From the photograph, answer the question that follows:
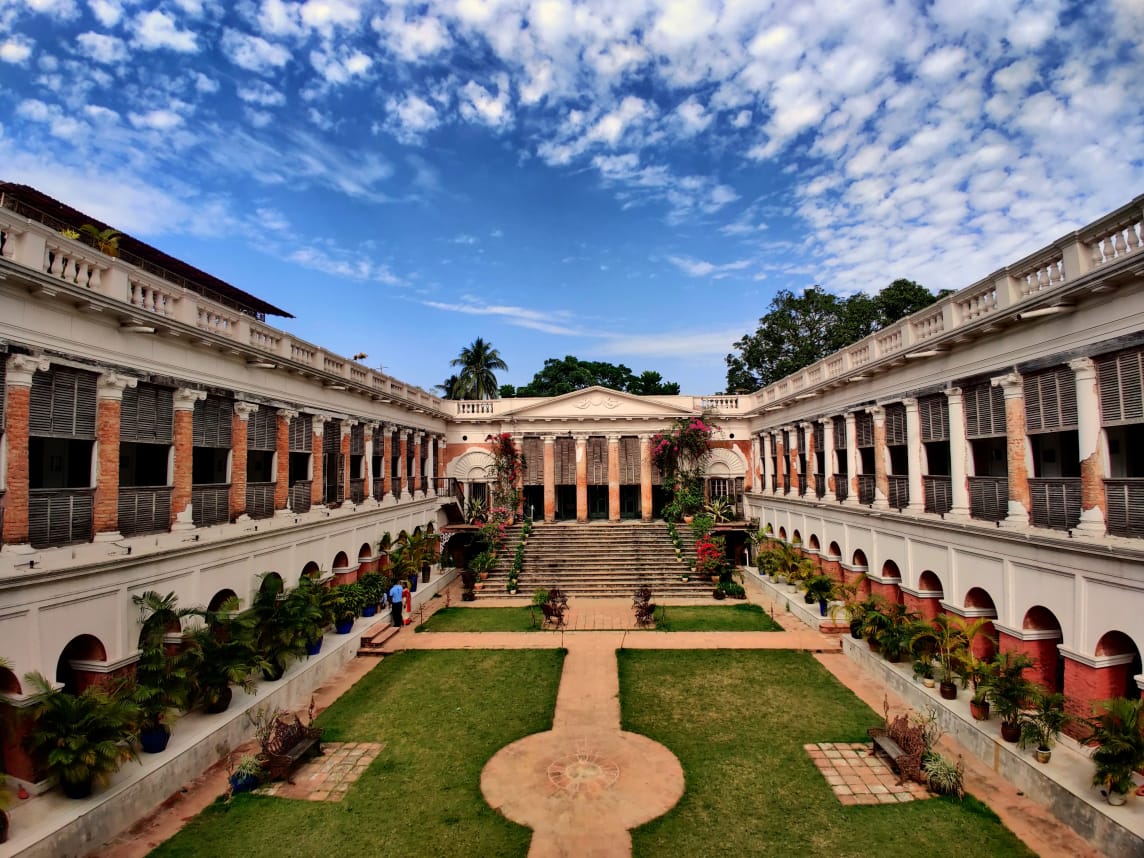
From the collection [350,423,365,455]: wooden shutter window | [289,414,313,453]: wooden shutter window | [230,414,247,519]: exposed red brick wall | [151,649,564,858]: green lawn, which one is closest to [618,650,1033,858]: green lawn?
[151,649,564,858]: green lawn

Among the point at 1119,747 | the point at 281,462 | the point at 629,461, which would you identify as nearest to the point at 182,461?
the point at 281,462

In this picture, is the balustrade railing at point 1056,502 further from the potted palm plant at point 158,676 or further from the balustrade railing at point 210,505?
the balustrade railing at point 210,505

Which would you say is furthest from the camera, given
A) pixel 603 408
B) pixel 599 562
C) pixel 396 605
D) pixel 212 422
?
pixel 603 408

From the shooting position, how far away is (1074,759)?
9273mm

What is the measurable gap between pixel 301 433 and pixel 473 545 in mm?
13617

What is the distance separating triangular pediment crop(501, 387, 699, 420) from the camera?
29781mm

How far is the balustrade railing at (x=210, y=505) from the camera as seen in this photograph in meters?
13.1

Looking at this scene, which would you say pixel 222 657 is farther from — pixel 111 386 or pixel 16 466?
pixel 111 386

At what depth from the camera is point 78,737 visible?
8.27 m

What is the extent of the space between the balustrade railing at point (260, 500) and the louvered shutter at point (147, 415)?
2959mm

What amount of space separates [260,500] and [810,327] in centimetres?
3715

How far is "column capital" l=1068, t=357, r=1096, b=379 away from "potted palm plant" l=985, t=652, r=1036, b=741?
4.72 metres

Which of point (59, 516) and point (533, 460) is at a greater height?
point (533, 460)

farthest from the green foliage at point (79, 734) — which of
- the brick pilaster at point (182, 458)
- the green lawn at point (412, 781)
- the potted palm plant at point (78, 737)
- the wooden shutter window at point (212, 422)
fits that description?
the wooden shutter window at point (212, 422)
